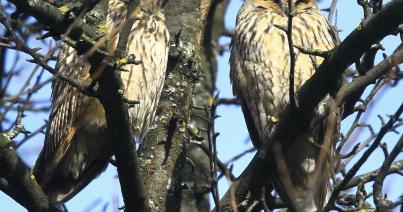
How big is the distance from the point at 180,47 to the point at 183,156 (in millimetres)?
779

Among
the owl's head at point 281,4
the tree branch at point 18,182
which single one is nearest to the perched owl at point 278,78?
the owl's head at point 281,4

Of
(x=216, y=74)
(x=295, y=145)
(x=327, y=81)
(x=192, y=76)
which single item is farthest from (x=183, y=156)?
(x=216, y=74)

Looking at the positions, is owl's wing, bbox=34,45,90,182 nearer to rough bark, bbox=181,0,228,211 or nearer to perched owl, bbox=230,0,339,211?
rough bark, bbox=181,0,228,211

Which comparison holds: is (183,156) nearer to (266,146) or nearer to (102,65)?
(266,146)

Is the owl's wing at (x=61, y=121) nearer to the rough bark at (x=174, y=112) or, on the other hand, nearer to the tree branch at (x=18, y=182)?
the rough bark at (x=174, y=112)

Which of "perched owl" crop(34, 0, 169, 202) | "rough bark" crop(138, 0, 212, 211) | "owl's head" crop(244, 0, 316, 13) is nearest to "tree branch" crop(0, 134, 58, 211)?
"rough bark" crop(138, 0, 212, 211)

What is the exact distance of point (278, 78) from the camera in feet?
17.0

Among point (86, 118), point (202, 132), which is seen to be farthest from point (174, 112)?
point (202, 132)

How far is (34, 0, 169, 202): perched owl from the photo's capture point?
16.0 ft

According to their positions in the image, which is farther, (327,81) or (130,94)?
(130,94)

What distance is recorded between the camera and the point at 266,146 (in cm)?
429

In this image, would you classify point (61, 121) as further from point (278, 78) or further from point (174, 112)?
point (278, 78)

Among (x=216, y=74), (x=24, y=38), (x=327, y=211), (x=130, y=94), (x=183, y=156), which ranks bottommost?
(x=327, y=211)

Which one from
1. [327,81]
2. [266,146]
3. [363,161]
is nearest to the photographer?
[363,161]
